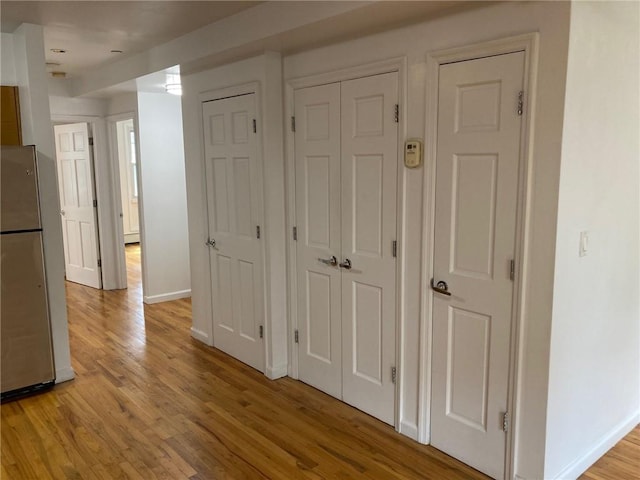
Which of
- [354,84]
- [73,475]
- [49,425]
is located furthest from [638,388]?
[49,425]

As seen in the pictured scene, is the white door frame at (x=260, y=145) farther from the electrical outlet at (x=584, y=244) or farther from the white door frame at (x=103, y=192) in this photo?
the white door frame at (x=103, y=192)

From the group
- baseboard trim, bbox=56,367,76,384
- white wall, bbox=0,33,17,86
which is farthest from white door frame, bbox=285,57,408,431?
white wall, bbox=0,33,17,86

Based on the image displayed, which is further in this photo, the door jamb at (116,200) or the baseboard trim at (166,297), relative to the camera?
the door jamb at (116,200)

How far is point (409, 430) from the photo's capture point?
114 inches

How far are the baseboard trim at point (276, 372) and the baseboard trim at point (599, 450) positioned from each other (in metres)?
1.95

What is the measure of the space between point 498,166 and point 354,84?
106 cm

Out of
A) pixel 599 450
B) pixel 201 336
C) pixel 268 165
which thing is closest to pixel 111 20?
pixel 268 165

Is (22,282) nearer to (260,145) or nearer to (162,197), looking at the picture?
(260,145)

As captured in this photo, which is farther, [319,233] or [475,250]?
[319,233]

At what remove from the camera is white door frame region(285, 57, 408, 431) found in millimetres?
2719

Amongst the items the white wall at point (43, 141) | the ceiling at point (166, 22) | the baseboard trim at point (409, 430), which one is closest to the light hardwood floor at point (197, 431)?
the baseboard trim at point (409, 430)

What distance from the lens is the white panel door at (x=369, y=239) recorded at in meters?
2.84

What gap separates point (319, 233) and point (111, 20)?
1.95 m

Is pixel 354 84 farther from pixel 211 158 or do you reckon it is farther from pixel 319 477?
pixel 319 477
